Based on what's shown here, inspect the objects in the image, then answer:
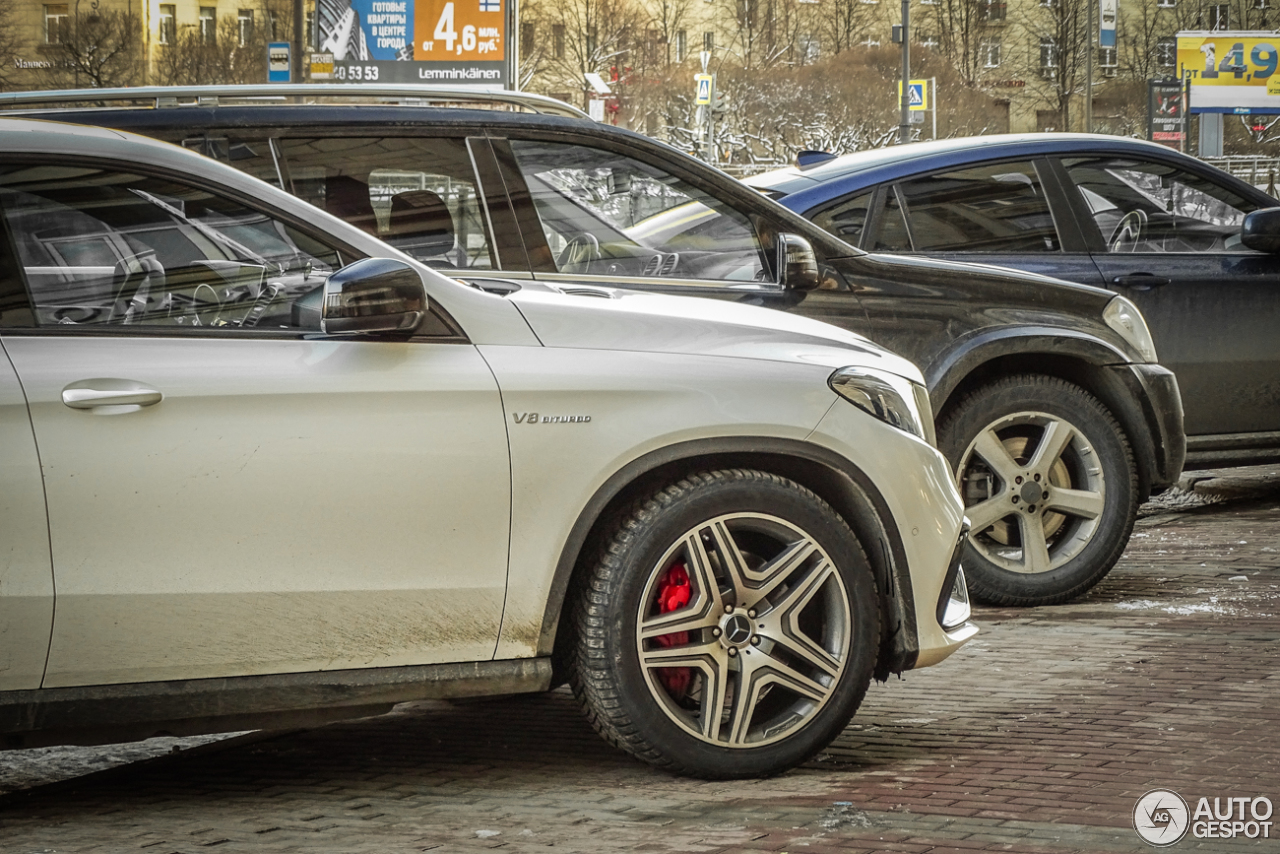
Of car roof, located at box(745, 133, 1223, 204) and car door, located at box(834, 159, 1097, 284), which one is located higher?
car roof, located at box(745, 133, 1223, 204)

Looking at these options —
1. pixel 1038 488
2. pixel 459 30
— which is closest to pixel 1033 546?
pixel 1038 488

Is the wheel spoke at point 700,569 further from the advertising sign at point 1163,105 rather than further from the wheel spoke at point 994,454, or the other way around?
the advertising sign at point 1163,105

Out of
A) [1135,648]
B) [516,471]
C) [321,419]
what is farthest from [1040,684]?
[321,419]

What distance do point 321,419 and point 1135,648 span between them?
3158mm

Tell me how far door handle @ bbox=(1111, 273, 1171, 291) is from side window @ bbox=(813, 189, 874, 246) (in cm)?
127

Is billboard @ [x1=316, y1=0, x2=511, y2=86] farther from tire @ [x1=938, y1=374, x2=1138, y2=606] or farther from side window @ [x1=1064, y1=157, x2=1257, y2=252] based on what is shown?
tire @ [x1=938, y1=374, x2=1138, y2=606]

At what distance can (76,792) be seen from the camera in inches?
175

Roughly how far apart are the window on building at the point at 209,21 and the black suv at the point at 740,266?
2326 inches

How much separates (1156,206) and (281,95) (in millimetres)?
4202

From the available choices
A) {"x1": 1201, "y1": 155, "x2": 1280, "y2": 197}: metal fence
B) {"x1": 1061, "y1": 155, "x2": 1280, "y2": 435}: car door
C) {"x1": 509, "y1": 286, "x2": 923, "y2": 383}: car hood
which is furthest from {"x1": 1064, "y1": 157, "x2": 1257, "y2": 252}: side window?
{"x1": 1201, "y1": 155, "x2": 1280, "y2": 197}: metal fence

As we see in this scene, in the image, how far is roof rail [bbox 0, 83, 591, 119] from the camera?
5.64 meters

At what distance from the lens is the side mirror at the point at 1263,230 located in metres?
7.94

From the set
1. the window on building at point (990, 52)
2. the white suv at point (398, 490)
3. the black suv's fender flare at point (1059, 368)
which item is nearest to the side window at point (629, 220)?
the black suv's fender flare at point (1059, 368)

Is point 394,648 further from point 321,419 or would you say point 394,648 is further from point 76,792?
point 76,792
